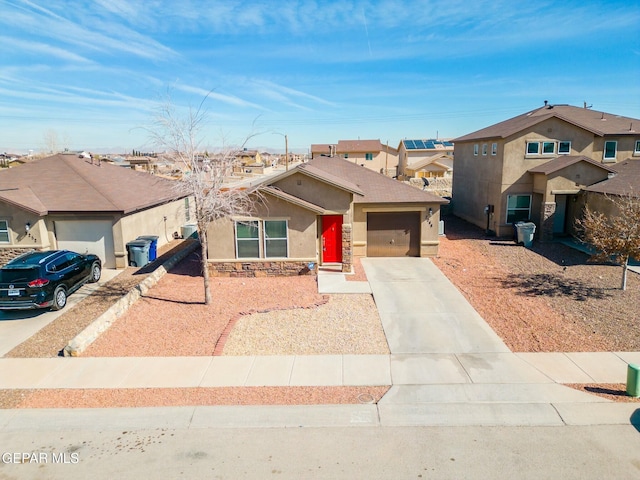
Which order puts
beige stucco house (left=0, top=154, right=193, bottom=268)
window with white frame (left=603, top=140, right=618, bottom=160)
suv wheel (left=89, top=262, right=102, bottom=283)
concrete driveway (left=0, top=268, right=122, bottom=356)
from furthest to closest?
window with white frame (left=603, top=140, right=618, bottom=160) < beige stucco house (left=0, top=154, right=193, bottom=268) < suv wheel (left=89, top=262, right=102, bottom=283) < concrete driveway (left=0, top=268, right=122, bottom=356)

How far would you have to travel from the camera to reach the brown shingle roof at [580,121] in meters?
22.8

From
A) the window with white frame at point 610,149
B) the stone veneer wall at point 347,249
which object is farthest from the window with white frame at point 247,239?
the window with white frame at point 610,149

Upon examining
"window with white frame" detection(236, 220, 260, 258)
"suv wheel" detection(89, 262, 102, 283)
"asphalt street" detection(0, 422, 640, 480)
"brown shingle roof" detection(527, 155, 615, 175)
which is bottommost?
"asphalt street" detection(0, 422, 640, 480)

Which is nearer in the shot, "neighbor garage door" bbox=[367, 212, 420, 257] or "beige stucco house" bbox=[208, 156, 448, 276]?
"beige stucco house" bbox=[208, 156, 448, 276]

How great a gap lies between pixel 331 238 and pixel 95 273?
9451mm

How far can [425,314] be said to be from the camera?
13258 millimetres

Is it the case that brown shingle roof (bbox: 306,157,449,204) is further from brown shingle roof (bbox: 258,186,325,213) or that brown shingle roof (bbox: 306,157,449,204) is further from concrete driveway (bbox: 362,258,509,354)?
concrete driveway (bbox: 362,258,509,354)

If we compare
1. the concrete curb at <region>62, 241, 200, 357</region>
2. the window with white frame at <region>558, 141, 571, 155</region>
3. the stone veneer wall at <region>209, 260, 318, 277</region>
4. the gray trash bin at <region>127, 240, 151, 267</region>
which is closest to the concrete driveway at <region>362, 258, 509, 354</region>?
the stone veneer wall at <region>209, 260, 318, 277</region>

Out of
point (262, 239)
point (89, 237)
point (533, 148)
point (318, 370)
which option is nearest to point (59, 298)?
point (89, 237)

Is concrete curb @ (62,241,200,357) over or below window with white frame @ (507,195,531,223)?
below

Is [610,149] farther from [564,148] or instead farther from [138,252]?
[138,252]

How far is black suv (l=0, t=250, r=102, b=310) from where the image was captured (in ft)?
43.2

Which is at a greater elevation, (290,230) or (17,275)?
(290,230)

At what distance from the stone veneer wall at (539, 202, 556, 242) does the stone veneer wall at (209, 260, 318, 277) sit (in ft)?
41.8
